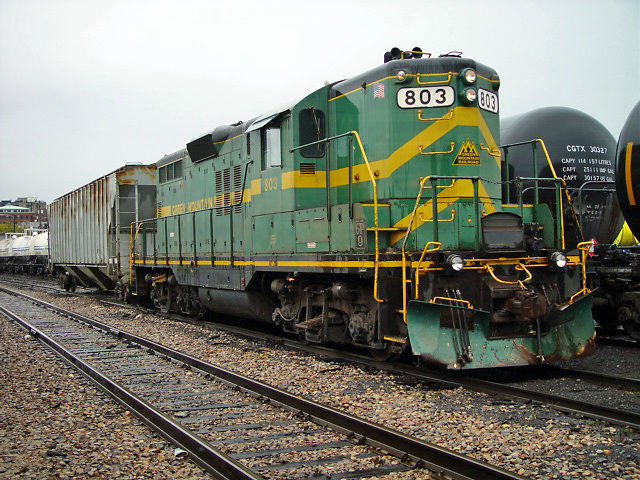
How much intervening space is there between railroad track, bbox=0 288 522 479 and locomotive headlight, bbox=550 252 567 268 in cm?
327

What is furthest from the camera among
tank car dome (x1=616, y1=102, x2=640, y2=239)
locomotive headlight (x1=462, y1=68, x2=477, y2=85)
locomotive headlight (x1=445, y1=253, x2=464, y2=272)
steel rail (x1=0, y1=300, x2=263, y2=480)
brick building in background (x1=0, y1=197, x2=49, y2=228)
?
brick building in background (x1=0, y1=197, x2=49, y2=228)

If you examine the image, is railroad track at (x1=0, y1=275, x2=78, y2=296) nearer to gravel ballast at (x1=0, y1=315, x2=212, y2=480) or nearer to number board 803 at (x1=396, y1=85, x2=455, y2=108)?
gravel ballast at (x1=0, y1=315, x2=212, y2=480)

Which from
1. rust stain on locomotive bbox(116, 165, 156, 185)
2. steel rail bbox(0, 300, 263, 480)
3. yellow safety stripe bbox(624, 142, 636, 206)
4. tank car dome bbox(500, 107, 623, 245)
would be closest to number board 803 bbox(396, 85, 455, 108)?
yellow safety stripe bbox(624, 142, 636, 206)

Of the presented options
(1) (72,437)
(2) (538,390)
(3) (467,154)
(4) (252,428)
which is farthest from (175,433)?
(3) (467,154)

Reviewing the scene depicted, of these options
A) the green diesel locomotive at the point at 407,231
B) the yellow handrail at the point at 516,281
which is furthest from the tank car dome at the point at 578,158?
the yellow handrail at the point at 516,281

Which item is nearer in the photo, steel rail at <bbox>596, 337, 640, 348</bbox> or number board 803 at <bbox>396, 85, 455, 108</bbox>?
number board 803 at <bbox>396, 85, 455, 108</bbox>

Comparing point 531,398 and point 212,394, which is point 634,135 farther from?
point 212,394

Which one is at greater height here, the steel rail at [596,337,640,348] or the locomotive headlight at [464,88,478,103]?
the locomotive headlight at [464,88,478,103]

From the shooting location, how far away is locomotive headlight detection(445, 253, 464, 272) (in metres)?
6.64

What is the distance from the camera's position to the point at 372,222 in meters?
7.38

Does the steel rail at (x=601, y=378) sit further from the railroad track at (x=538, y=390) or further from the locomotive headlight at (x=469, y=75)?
the locomotive headlight at (x=469, y=75)

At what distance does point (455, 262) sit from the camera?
6.66 meters

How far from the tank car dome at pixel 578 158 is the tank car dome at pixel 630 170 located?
4.12 feet

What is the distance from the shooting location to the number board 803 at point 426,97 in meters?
7.89
